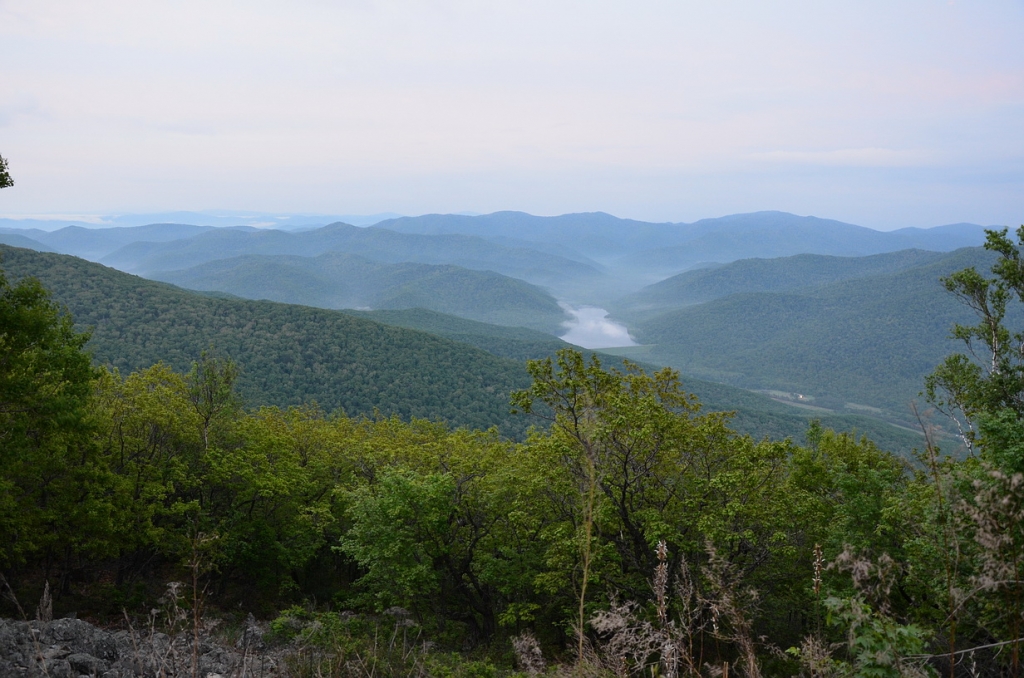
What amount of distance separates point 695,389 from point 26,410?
504 feet

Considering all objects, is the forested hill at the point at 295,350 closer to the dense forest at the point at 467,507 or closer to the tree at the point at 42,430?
the dense forest at the point at 467,507

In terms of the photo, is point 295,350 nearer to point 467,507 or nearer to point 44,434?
point 467,507

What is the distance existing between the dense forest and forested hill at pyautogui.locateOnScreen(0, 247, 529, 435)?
65113mm

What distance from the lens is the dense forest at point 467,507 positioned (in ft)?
45.0

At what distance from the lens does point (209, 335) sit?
101312 mm

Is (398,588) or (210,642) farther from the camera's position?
(398,588)

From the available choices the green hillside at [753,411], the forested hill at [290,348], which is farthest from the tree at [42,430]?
the green hillside at [753,411]

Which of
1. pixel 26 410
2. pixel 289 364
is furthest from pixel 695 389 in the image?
pixel 26 410

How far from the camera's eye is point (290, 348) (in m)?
104

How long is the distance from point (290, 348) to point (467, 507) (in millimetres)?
91795

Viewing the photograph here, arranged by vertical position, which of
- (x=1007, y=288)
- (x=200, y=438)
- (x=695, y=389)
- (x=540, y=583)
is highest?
(x=1007, y=288)

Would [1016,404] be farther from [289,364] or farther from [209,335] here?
[209,335]

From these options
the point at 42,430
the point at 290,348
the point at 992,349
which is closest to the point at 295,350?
the point at 290,348

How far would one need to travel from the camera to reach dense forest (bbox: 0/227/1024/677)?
540 inches
